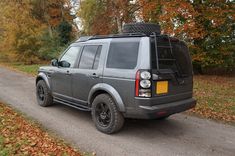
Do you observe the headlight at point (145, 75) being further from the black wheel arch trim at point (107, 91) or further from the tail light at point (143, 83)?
the black wheel arch trim at point (107, 91)

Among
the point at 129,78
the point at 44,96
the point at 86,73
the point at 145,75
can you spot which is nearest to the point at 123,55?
the point at 129,78

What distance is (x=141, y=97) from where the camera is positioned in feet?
15.5

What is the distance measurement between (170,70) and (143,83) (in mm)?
724

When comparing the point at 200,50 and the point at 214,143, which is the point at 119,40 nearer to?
the point at 214,143

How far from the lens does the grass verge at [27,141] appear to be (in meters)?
4.36

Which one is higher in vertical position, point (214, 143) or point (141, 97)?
point (141, 97)

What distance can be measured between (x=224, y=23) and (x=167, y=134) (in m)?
11.0

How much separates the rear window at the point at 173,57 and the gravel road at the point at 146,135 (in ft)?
4.39

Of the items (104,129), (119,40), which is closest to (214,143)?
(104,129)

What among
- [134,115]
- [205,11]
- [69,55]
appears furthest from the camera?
[205,11]

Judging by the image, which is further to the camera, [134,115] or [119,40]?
[119,40]

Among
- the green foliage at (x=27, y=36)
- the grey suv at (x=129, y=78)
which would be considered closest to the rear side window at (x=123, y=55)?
the grey suv at (x=129, y=78)

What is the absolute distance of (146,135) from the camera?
17.7 ft

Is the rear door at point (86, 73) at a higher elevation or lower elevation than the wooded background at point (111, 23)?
lower
